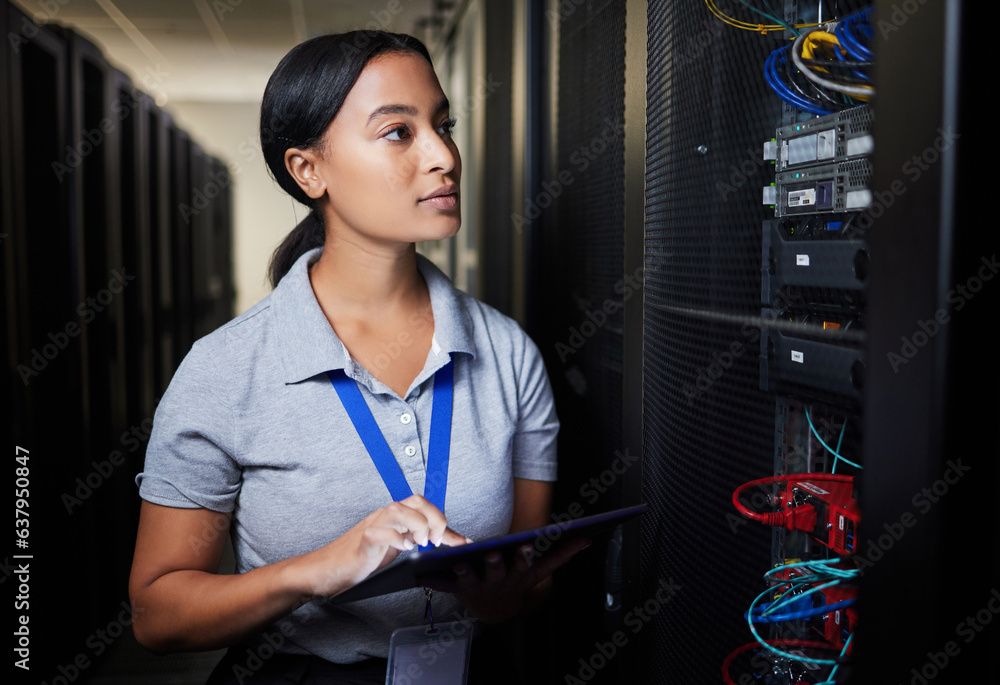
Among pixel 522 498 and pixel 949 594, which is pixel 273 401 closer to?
pixel 522 498

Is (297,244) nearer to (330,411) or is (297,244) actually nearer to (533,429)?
(330,411)

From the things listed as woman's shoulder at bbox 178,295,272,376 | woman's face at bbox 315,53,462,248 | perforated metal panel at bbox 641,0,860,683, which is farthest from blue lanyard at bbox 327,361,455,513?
perforated metal panel at bbox 641,0,860,683

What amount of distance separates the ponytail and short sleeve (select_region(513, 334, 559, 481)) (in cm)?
45

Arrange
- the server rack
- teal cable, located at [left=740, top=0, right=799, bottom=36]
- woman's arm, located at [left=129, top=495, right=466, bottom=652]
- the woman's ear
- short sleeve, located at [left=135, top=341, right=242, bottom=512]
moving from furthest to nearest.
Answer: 1. the server rack
2. the woman's ear
3. short sleeve, located at [left=135, top=341, right=242, bottom=512]
4. woman's arm, located at [left=129, top=495, right=466, bottom=652]
5. teal cable, located at [left=740, top=0, right=799, bottom=36]

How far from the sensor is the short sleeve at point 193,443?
1.09m

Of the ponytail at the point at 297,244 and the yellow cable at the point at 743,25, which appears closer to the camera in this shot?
the yellow cable at the point at 743,25

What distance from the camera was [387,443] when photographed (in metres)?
1.12

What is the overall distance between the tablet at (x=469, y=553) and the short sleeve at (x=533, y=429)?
0.43 metres

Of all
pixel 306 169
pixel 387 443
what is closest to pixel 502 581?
pixel 387 443

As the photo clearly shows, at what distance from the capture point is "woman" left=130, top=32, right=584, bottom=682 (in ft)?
3.58

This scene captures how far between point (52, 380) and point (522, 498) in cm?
135

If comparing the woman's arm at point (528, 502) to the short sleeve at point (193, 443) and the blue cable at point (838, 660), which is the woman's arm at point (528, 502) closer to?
the short sleeve at point (193, 443)

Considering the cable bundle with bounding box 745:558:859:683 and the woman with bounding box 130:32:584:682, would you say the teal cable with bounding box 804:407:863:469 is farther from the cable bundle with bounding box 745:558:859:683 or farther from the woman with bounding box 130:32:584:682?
the woman with bounding box 130:32:584:682

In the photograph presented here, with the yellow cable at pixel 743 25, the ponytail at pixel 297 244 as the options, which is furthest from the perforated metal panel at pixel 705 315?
the ponytail at pixel 297 244
